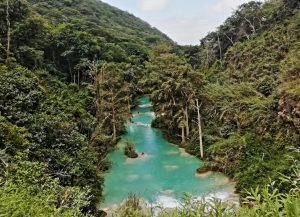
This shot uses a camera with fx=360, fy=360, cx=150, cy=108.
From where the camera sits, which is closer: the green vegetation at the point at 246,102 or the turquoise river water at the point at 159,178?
the turquoise river water at the point at 159,178

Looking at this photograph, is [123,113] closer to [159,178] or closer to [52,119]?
[159,178]

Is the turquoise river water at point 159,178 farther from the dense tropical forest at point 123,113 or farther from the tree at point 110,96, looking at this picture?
the tree at point 110,96

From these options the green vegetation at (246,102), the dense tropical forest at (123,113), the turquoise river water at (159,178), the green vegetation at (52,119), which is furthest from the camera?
the green vegetation at (246,102)

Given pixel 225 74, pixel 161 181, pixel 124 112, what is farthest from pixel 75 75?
pixel 161 181

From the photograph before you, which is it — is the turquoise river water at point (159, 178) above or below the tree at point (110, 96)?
below

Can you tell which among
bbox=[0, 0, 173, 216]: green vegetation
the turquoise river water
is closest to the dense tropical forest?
bbox=[0, 0, 173, 216]: green vegetation

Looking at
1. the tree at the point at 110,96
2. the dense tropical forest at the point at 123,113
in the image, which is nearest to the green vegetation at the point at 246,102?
the dense tropical forest at the point at 123,113

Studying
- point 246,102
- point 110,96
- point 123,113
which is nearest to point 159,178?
point 246,102
